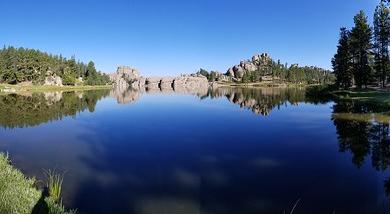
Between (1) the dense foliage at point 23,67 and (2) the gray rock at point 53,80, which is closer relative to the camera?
(1) the dense foliage at point 23,67

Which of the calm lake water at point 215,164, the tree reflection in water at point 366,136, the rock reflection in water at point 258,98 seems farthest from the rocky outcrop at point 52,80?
the tree reflection in water at point 366,136

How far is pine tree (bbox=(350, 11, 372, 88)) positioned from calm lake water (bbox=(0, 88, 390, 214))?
45589 mm

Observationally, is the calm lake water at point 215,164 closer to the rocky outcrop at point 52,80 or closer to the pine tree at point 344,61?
the pine tree at point 344,61

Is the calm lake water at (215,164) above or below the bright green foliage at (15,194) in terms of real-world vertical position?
below

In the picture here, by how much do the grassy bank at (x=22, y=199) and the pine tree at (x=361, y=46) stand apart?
270 ft

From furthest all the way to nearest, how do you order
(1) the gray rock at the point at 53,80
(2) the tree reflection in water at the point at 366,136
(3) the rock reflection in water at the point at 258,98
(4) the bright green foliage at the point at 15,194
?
(1) the gray rock at the point at 53,80, (3) the rock reflection in water at the point at 258,98, (2) the tree reflection in water at the point at 366,136, (4) the bright green foliage at the point at 15,194

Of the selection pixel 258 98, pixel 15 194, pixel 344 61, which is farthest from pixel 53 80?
pixel 15 194

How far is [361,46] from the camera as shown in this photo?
3438 inches

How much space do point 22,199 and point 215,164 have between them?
12.1 meters

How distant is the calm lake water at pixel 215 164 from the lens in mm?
16234

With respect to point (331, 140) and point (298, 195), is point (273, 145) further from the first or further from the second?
point (298, 195)

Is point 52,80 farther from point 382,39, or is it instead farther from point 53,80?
point 382,39

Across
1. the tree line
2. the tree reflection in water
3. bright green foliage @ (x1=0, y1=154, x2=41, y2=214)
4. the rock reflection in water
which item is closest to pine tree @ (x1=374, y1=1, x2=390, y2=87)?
the tree line

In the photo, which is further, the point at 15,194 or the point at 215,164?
the point at 215,164
